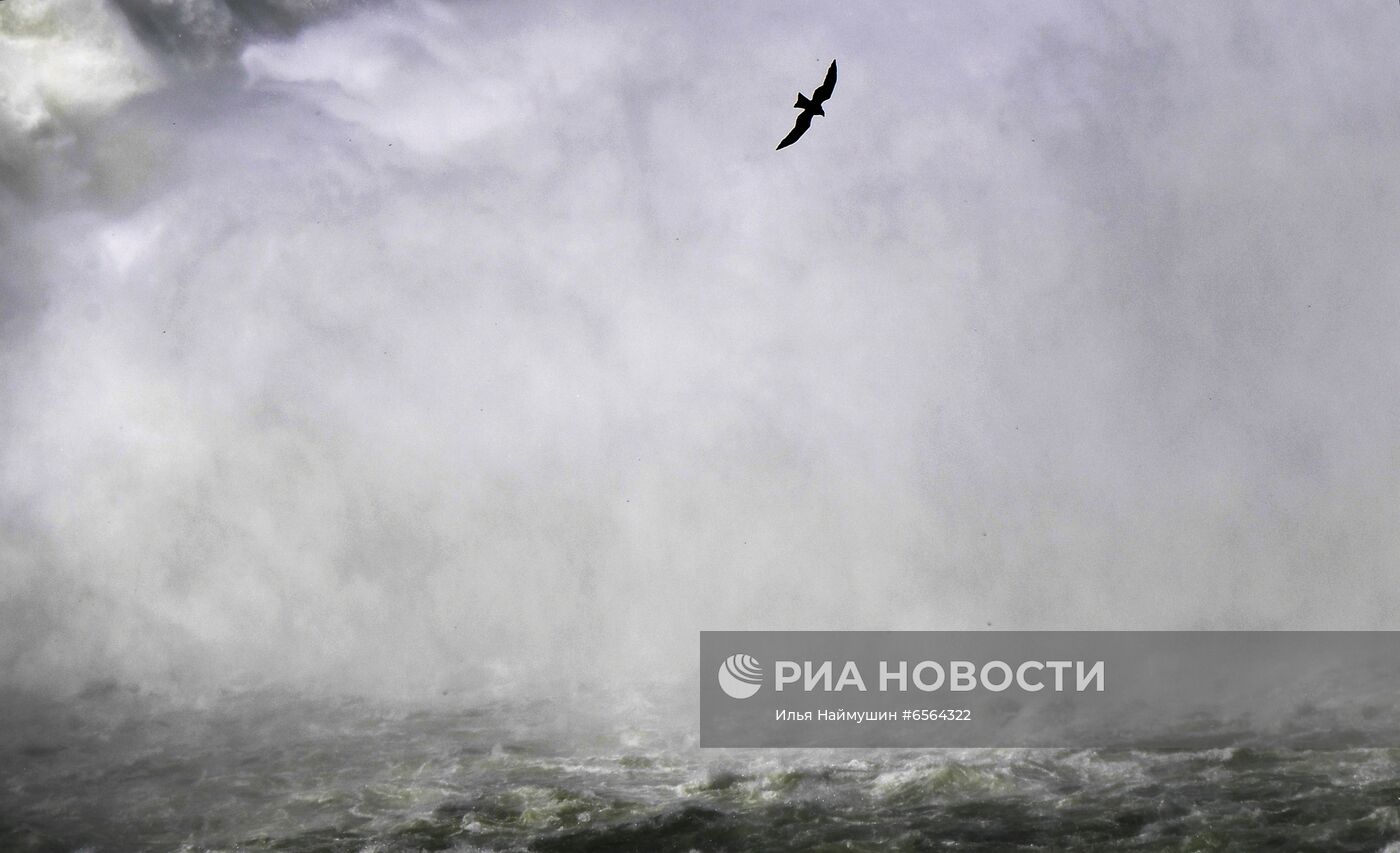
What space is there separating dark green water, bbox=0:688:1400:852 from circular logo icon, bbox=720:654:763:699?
89 cm

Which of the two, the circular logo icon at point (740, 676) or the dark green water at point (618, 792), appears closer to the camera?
the dark green water at point (618, 792)

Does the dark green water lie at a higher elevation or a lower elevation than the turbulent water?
lower

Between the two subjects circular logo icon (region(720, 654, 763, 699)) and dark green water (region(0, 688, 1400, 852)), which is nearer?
dark green water (region(0, 688, 1400, 852))

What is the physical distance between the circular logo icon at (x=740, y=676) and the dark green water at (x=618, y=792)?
89 cm

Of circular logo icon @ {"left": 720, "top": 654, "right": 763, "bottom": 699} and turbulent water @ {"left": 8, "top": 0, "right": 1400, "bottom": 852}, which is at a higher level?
turbulent water @ {"left": 8, "top": 0, "right": 1400, "bottom": 852}

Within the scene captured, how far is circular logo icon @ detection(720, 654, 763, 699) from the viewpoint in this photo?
13.7 m

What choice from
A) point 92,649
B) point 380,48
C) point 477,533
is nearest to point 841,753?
point 477,533

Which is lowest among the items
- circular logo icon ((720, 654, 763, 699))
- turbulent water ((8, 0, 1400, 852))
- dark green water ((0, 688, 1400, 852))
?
dark green water ((0, 688, 1400, 852))

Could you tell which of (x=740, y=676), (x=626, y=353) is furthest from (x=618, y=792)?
(x=626, y=353)

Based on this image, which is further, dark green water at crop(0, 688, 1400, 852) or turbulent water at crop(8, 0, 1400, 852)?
turbulent water at crop(8, 0, 1400, 852)

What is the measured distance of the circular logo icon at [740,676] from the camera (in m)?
13.7

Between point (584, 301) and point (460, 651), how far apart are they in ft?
17.3

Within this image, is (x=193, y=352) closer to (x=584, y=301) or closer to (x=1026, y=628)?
(x=584, y=301)

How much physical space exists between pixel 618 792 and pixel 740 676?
11.0 feet
